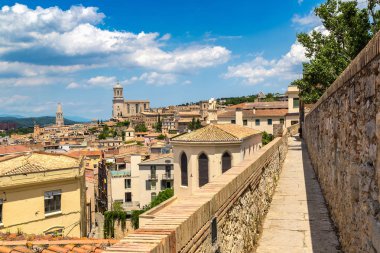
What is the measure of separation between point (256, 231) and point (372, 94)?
4508 mm

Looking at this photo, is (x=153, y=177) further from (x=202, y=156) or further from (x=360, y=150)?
(x=360, y=150)

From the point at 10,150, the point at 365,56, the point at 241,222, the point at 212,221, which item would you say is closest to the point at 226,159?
the point at 241,222

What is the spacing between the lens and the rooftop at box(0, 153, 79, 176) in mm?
23328

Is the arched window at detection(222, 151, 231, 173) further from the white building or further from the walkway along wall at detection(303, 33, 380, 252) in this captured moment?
the walkway along wall at detection(303, 33, 380, 252)

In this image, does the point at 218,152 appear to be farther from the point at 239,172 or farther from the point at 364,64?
the point at 364,64

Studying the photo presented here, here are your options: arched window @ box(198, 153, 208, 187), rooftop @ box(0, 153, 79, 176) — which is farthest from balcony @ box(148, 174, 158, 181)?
rooftop @ box(0, 153, 79, 176)

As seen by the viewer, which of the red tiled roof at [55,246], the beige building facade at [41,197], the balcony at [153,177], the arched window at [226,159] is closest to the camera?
the red tiled roof at [55,246]

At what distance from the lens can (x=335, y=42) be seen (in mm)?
26156

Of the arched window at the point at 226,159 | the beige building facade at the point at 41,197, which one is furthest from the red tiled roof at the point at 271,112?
the beige building facade at the point at 41,197

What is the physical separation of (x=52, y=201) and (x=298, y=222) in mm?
18486

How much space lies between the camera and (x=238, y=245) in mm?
6035

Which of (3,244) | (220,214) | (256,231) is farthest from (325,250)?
(3,244)

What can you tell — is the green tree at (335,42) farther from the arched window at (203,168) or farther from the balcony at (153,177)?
the balcony at (153,177)

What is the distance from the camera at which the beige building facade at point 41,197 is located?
22.1 metres
